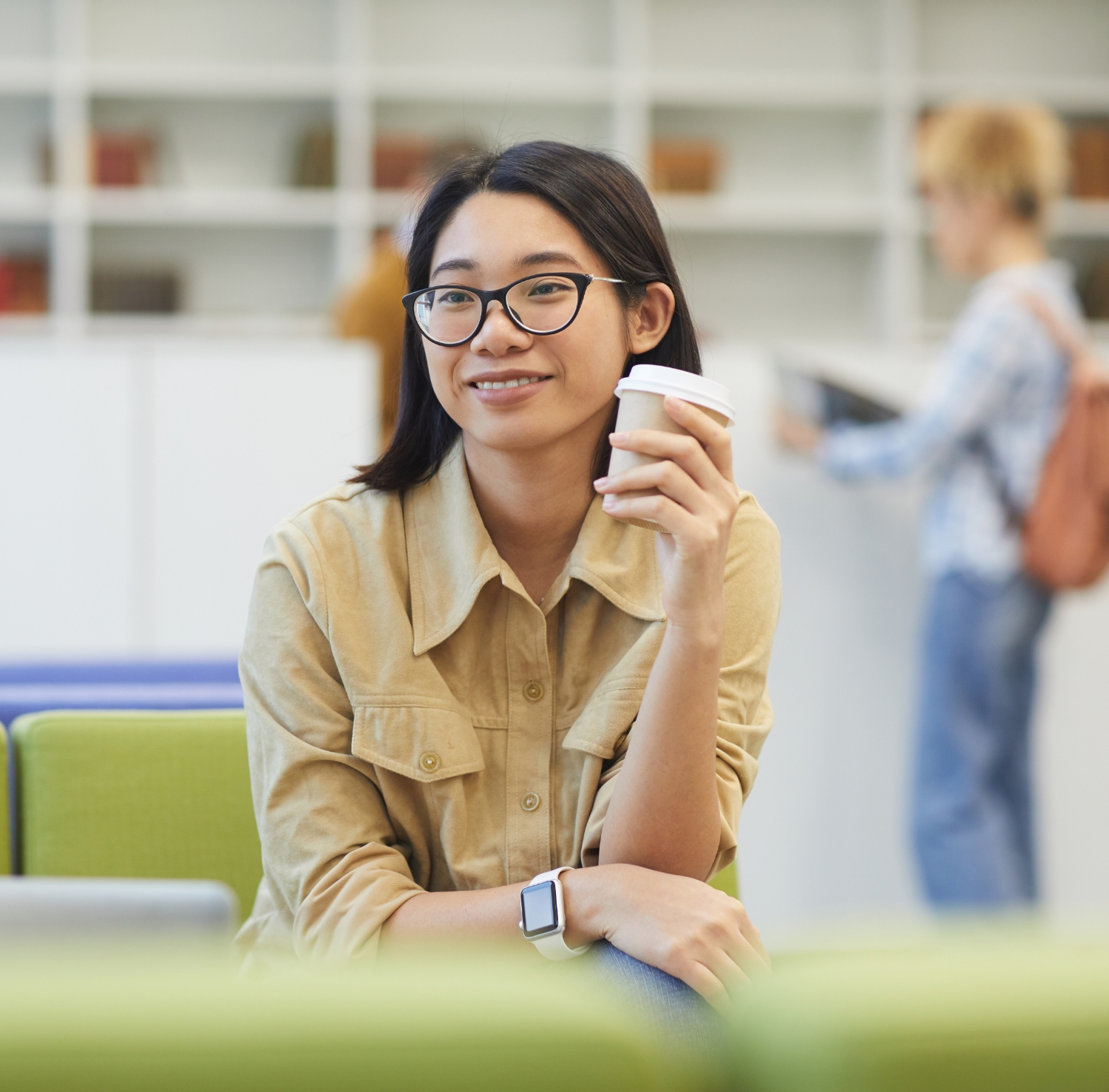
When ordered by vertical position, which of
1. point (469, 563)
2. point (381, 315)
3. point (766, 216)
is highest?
point (766, 216)

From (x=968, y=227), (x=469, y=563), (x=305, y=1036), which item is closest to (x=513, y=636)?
(x=469, y=563)

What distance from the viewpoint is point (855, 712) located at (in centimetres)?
299

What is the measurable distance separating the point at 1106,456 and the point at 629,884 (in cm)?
188

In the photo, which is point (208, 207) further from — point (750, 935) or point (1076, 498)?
point (750, 935)

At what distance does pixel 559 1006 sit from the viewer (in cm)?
45

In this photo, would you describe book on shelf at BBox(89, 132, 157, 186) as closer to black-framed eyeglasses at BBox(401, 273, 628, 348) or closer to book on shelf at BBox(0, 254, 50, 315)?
book on shelf at BBox(0, 254, 50, 315)

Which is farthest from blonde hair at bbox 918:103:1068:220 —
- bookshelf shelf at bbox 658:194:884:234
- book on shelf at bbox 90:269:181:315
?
book on shelf at bbox 90:269:181:315

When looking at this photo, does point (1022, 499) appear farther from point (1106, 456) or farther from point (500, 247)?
point (500, 247)

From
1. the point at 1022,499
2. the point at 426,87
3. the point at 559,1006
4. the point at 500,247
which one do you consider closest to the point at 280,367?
the point at 1022,499

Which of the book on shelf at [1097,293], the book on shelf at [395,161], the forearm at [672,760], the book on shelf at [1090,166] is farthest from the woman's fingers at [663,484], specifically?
the book on shelf at [1090,166]

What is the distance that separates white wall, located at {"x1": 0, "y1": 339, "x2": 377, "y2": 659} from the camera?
8.96ft

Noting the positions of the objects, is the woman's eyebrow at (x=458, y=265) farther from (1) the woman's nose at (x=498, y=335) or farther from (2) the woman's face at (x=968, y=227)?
(2) the woman's face at (x=968, y=227)

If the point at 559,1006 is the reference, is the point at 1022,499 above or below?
above

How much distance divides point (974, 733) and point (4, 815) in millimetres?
1863
